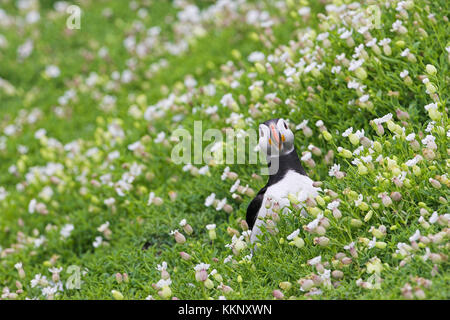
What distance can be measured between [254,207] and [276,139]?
559 millimetres

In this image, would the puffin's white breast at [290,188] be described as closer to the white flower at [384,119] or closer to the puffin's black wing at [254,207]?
the puffin's black wing at [254,207]

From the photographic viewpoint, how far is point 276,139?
3.93 meters

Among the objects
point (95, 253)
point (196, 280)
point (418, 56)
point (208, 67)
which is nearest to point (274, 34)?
point (208, 67)

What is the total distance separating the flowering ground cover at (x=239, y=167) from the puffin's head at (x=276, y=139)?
35 cm

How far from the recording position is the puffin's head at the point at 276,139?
13.0 feet

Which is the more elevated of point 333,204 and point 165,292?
point 333,204

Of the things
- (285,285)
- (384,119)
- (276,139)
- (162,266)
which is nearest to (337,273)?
(285,285)

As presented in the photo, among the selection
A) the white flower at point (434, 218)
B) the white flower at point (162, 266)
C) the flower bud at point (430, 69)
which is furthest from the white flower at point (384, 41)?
the white flower at point (162, 266)

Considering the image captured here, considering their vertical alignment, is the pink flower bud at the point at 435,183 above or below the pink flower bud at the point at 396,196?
above

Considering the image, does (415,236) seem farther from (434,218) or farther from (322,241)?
(322,241)

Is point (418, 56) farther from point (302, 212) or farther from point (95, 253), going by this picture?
point (95, 253)

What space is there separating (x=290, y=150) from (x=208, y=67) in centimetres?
399

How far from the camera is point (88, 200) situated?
644cm

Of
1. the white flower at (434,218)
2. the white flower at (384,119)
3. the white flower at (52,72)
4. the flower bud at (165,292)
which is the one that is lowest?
the white flower at (52,72)
